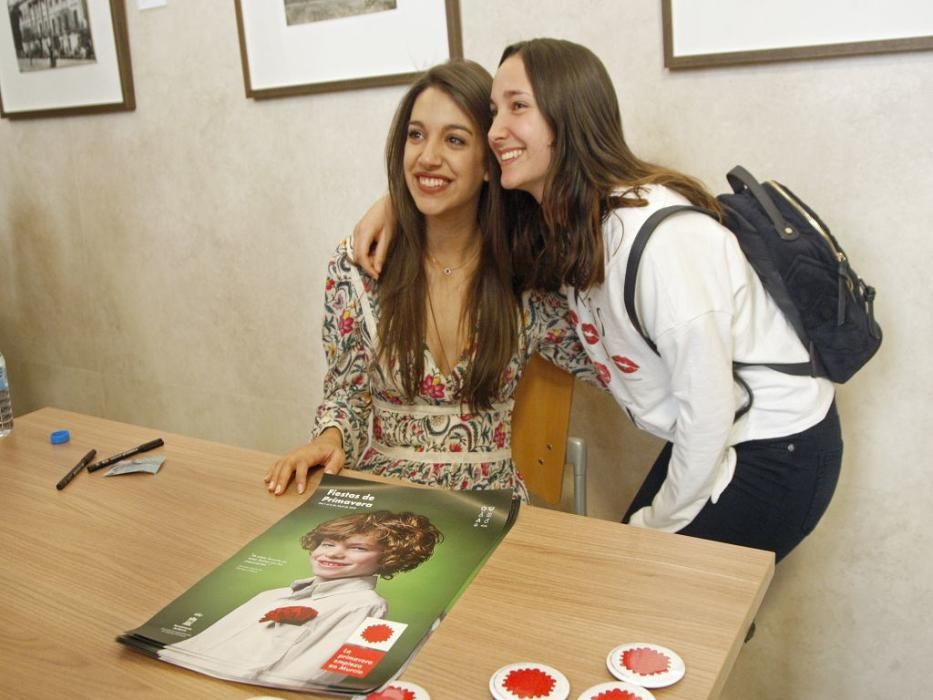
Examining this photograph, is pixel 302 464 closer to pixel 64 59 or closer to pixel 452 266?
pixel 452 266

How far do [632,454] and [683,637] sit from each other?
112 cm

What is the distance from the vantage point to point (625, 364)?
1425mm

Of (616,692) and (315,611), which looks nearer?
(616,692)

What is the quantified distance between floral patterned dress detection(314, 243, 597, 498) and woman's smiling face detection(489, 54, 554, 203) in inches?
11.1

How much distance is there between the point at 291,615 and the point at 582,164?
31.5 inches

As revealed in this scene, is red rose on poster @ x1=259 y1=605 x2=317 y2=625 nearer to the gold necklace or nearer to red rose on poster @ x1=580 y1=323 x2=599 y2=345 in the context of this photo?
red rose on poster @ x1=580 y1=323 x2=599 y2=345

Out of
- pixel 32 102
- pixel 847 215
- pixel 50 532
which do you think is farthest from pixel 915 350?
pixel 32 102

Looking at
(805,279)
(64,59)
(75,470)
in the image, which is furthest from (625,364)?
(64,59)

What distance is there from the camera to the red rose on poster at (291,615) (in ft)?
2.98

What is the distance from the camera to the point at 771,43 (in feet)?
5.17

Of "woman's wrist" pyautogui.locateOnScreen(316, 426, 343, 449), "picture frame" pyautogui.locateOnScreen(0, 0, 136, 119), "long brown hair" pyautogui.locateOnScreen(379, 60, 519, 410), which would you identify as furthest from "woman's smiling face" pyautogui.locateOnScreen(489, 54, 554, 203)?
"picture frame" pyautogui.locateOnScreen(0, 0, 136, 119)

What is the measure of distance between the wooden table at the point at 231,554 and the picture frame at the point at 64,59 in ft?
5.42

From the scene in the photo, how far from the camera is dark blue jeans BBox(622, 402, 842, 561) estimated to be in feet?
4.50

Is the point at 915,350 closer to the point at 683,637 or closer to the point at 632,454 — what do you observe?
the point at 632,454
